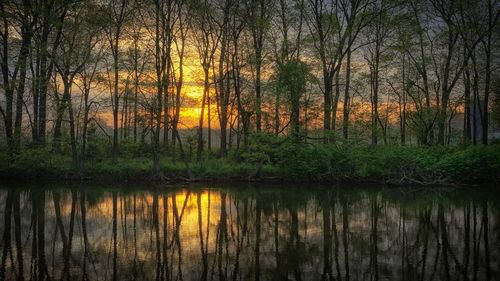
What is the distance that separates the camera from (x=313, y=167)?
1023 inches

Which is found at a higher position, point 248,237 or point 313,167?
point 313,167

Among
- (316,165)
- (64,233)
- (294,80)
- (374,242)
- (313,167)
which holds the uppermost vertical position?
(294,80)

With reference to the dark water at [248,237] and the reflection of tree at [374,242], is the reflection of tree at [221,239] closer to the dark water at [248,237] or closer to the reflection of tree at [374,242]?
the dark water at [248,237]

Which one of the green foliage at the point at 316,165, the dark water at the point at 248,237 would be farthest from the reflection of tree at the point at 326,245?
the green foliage at the point at 316,165

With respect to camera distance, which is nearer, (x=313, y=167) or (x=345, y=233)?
(x=345, y=233)

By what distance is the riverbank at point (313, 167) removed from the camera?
81.6 ft

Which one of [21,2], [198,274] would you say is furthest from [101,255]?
[21,2]

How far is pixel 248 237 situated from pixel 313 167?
1536 centimetres

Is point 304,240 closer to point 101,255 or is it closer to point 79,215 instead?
point 101,255

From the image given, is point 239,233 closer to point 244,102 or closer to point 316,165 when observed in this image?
point 316,165

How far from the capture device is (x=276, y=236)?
11.2 meters

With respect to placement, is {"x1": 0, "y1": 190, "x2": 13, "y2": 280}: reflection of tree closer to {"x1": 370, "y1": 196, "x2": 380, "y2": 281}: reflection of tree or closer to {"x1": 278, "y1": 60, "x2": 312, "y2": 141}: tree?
{"x1": 370, "y1": 196, "x2": 380, "y2": 281}: reflection of tree

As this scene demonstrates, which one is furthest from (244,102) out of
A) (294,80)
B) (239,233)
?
(239,233)

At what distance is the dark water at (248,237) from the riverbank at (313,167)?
5.81 meters
